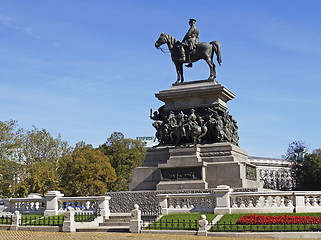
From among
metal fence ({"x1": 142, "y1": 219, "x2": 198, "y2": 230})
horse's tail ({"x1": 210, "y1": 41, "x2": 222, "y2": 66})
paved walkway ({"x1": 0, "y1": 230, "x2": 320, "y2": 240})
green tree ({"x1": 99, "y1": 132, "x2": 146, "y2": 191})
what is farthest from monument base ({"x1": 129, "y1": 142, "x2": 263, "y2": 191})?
green tree ({"x1": 99, "y1": 132, "x2": 146, "y2": 191})

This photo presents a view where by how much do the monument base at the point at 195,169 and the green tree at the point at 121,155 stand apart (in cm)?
4372

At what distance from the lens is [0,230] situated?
26141 millimetres

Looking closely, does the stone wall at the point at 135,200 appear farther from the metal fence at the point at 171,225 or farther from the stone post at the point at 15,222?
the stone post at the point at 15,222

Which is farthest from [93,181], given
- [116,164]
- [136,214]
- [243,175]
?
[136,214]

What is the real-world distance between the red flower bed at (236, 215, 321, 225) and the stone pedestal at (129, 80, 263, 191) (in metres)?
6.99

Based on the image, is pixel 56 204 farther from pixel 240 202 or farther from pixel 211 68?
pixel 211 68

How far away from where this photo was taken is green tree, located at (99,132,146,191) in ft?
259

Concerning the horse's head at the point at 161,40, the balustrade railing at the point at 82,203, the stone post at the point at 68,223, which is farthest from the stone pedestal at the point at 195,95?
the stone post at the point at 68,223

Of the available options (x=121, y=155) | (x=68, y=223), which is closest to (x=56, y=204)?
(x=68, y=223)

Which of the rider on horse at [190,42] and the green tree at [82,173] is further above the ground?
the rider on horse at [190,42]

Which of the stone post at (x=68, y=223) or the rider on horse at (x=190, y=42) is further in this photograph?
the rider on horse at (x=190, y=42)

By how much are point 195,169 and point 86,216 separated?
7573 millimetres

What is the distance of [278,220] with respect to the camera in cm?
2238

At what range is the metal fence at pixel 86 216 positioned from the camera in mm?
26516
